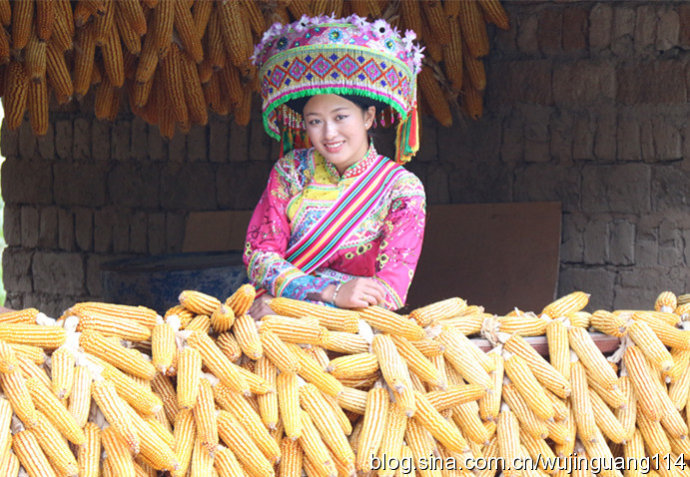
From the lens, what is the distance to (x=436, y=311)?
2518 mm

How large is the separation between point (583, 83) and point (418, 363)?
3524 millimetres

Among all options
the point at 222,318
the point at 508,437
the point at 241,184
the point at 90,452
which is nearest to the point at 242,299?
the point at 222,318

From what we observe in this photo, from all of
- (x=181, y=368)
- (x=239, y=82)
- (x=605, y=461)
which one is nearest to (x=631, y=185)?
(x=239, y=82)

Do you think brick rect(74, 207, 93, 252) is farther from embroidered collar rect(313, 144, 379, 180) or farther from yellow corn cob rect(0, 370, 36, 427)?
yellow corn cob rect(0, 370, 36, 427)

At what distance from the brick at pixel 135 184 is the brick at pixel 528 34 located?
2.64 meters

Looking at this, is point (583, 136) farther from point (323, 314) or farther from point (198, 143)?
point (323, 314)

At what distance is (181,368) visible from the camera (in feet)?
6.73

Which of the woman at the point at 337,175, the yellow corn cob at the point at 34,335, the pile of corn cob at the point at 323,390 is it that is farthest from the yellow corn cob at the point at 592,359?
the yellow corn cob at the point at 34,335

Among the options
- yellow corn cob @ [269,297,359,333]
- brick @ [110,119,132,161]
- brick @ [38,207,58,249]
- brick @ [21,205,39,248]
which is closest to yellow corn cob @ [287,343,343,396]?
yellow corn cob @ [269,297,359,333]

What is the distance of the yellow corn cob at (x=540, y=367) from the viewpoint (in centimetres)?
236

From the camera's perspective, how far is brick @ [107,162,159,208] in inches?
246

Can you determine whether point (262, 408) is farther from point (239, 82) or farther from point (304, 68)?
point (239, 82)

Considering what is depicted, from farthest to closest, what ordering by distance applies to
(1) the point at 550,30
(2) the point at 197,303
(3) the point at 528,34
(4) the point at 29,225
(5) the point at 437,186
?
(4) the point at 29,225 < (5) the point at 437,186 < (3) the point at 528,34 < (1) the point at 550,30 < (2) the point at 197,303

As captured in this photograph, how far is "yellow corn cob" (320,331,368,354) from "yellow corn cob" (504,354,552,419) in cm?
40
